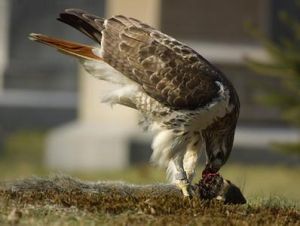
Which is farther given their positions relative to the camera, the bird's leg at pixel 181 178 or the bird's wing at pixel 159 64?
the bird's wing at pixel 159 64

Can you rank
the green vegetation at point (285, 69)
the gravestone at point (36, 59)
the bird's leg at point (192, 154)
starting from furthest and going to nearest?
the gravestone at point (36, 59), the green vegetation at point (285, 69), the bird's leg at point (192, 154)

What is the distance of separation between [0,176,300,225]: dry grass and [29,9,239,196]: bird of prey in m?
0.42

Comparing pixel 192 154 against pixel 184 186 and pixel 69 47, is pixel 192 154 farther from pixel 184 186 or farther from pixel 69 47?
pixel 69 47

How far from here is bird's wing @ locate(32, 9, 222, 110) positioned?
7.31m

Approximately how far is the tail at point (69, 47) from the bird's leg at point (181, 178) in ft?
3.37

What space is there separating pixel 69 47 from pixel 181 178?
1.35 m

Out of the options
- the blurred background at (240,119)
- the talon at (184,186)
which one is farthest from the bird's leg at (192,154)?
the blurred background at (240,119)

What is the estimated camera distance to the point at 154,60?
24.9 feet

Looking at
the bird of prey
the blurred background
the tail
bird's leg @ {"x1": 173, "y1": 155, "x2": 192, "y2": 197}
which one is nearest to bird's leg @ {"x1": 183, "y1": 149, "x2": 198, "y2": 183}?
the bird of prey

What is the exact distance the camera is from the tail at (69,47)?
7.56m

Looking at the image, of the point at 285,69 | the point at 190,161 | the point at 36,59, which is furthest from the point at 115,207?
the point at 36,59

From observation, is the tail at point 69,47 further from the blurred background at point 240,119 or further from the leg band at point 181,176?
the blurred background at point 240,119

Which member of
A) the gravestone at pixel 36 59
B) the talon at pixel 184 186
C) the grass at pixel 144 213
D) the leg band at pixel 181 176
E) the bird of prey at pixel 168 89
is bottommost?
the gravestone at pixel 36 59

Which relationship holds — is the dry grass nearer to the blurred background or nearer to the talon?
the talon
